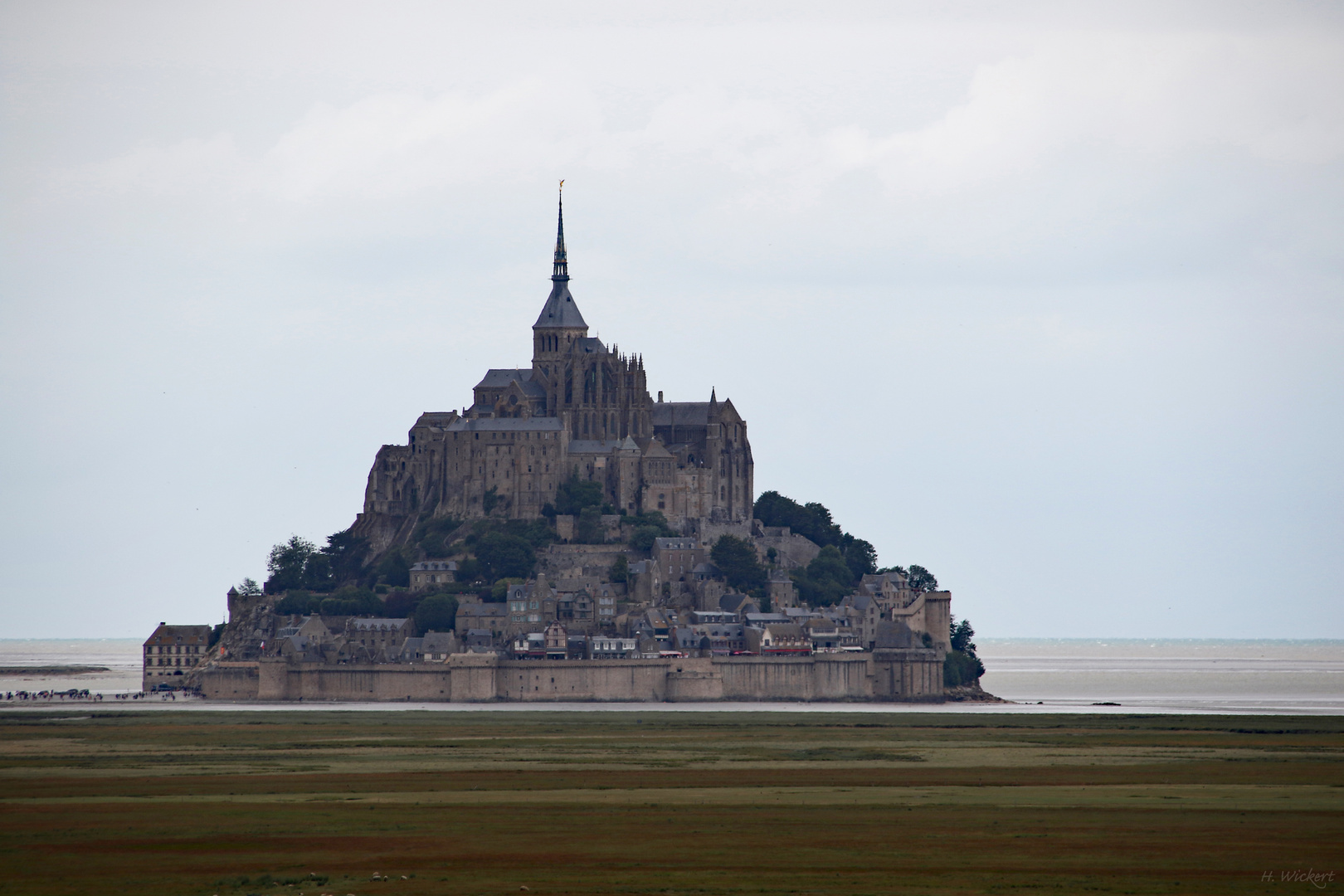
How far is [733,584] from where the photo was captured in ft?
455

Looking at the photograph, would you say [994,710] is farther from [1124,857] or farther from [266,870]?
[266,870]

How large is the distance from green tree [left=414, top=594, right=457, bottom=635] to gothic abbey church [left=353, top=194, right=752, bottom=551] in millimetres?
12477

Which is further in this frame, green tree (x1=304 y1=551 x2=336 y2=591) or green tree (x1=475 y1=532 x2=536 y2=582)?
green tree (x1=304 y1=551 x2=336 y2=591)

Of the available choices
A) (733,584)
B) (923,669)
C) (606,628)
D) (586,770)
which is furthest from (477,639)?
(586,770)

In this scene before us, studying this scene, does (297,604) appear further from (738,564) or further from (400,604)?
(738,564)

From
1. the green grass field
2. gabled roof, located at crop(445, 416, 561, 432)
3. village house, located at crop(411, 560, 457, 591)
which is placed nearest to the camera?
the green grass field

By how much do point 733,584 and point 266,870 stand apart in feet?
304

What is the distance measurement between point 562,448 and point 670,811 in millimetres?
86943

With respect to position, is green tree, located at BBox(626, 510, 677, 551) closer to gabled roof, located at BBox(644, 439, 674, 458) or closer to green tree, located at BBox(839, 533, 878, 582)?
gabled roof, located at BBox(644, 439, 674, 458)

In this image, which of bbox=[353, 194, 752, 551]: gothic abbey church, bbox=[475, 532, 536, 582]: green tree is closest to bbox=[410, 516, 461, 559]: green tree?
bbox=[353, 194, 752, 551]: gothic abbey church

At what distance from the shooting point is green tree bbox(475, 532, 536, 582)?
136500 mm

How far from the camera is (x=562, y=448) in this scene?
143625 mm

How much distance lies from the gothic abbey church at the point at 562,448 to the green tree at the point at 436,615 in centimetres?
1248

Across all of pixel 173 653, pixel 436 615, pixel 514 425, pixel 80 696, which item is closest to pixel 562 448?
pixel 514 425
